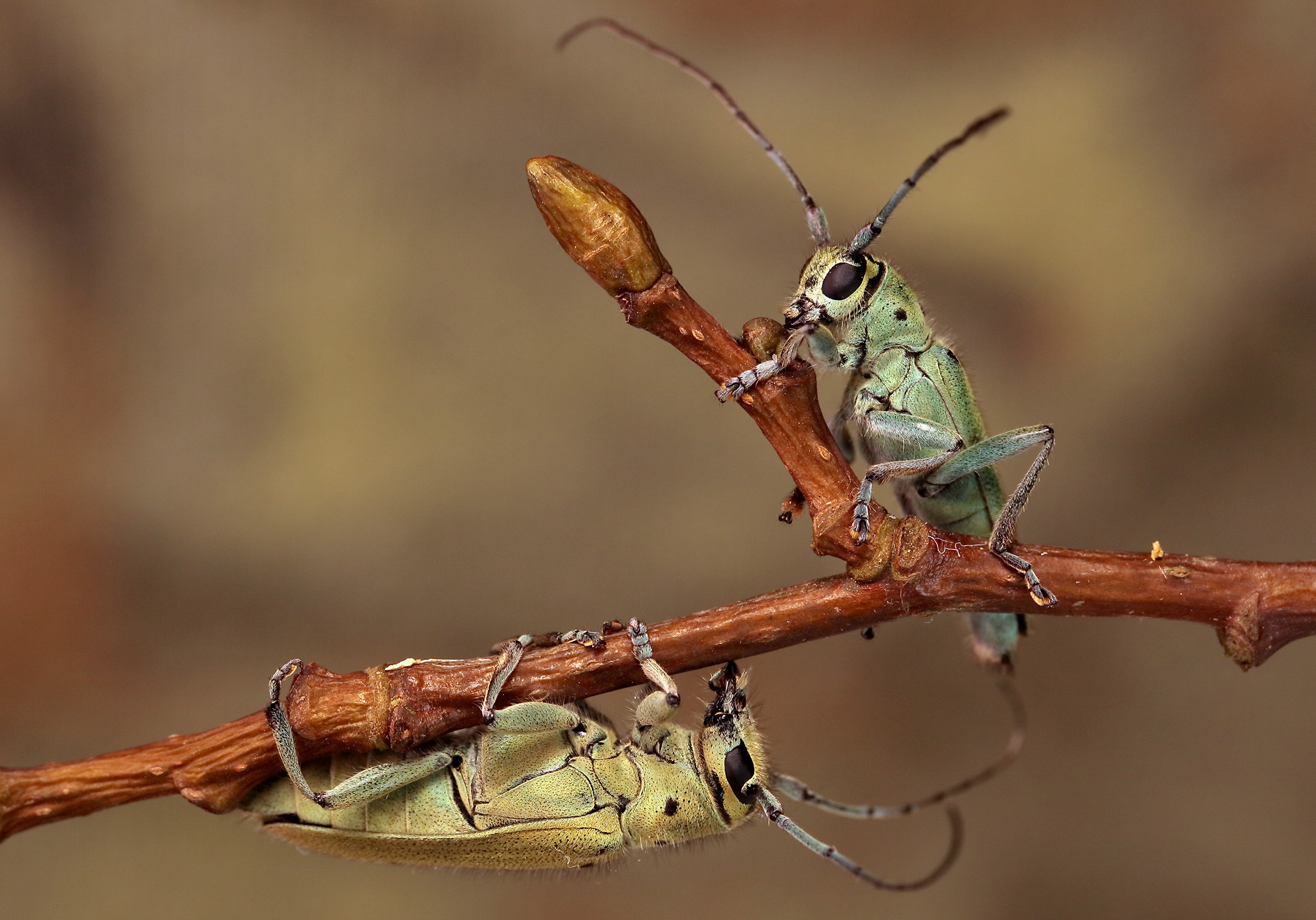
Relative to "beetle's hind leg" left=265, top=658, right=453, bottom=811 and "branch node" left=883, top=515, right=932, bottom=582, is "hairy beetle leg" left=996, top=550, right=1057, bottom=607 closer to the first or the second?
"branch node" left=883, top=515, right=932, bottom=582

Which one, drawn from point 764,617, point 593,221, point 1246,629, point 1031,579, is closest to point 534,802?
point 764,617

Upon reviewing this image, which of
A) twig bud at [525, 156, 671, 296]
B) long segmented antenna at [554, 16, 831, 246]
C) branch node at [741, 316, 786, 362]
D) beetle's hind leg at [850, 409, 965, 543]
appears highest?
long segmented antenna at [554, 16, 831, 246]

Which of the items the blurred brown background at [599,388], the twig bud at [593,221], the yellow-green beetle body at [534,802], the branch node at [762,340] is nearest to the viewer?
the twig bud at [593,221]

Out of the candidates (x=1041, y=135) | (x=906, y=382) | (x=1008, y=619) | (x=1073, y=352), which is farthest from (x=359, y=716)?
(x=1041, y=135)

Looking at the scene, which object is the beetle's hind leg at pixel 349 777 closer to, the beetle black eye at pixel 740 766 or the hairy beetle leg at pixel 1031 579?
the beetle black eye at pixel 740 766

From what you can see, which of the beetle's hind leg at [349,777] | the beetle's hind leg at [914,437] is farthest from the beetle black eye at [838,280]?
the beetle's hind leg at [349,777]

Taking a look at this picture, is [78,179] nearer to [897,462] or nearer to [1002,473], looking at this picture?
[897,462]

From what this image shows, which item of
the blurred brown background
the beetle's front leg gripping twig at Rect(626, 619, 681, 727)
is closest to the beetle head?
the beetle's front leg gripping twig at Rect(626, 619, 681, 727)
